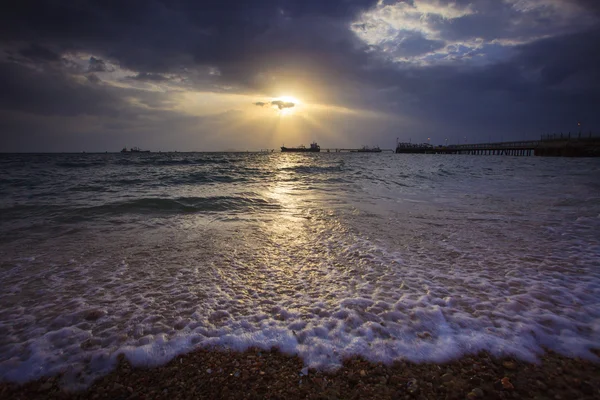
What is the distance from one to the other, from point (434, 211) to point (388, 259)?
472cm

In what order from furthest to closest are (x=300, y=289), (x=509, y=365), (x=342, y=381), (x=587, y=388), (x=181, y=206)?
(x=181, y=206) → (x=300, y=289) → (x=509, y=365) → (x=342, y=381) → (x=587, y=388)

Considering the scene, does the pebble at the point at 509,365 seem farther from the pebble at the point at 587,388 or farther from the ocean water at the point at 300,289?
the pebble at the point at 587,388

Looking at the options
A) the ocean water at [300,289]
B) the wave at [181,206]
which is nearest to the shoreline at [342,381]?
the ocean water at [300,289]

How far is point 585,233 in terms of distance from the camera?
5.63 m

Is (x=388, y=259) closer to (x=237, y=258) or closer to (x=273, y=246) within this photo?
(x=273, y=246)

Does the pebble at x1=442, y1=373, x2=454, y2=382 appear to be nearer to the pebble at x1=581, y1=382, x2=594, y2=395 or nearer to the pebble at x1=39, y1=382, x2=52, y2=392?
the pebble at x1=581, y1=382, x2=594, y2=395

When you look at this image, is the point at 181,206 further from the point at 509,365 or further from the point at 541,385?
the point at 541,385

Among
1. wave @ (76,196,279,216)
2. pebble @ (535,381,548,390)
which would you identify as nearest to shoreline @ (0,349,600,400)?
pebble @ (535,381,548,390)

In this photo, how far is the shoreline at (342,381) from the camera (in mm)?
1920

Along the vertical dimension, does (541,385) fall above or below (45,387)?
above

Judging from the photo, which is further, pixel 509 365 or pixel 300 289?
pixel 300 289

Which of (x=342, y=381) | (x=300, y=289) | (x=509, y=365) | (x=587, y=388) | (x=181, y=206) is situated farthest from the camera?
(x=181, y=206)

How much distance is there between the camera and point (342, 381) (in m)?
2.04

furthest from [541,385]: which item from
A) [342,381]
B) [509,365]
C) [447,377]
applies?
[342,381]
